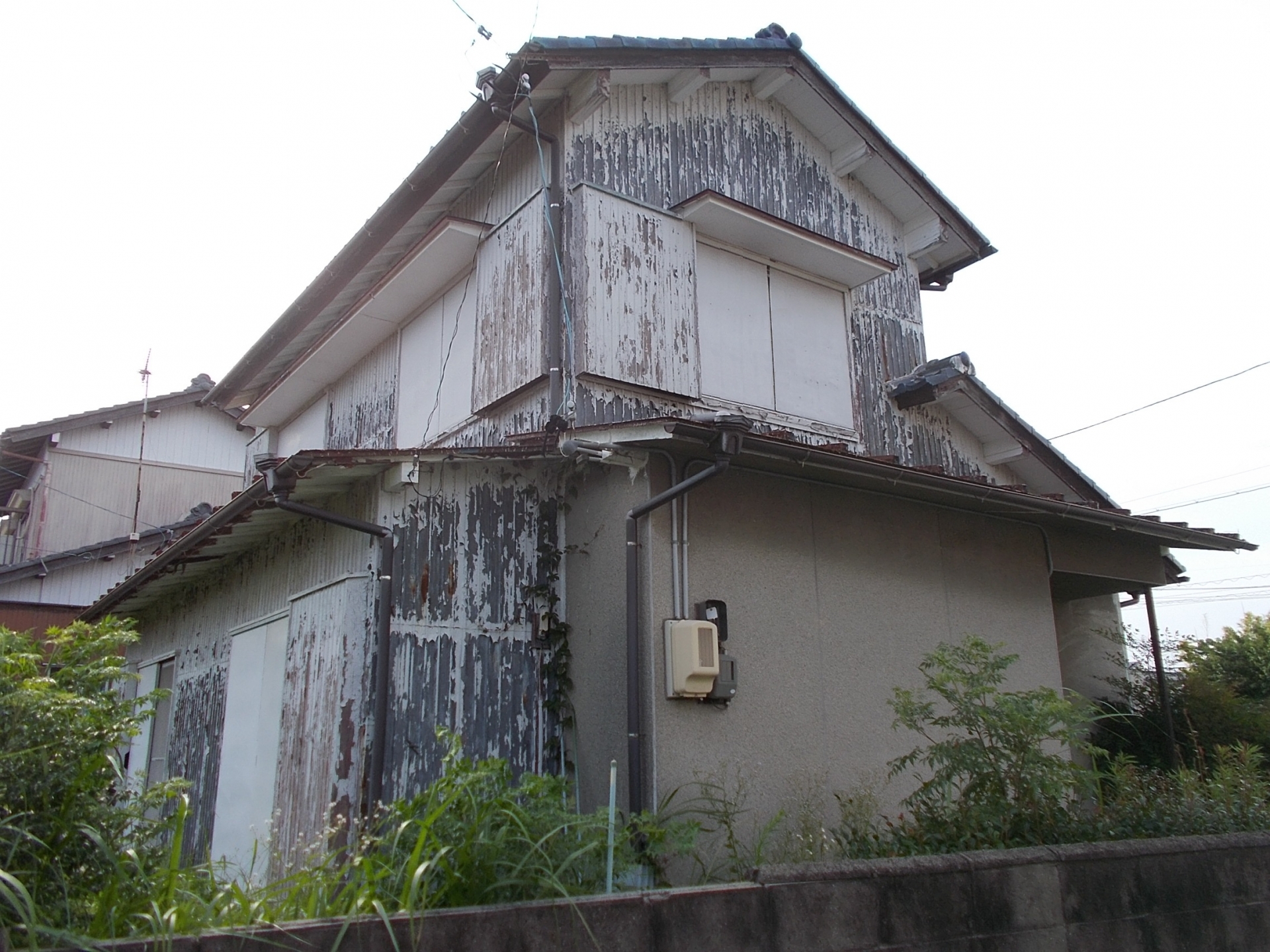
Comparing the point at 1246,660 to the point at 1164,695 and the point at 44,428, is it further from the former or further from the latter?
the point at 44,428

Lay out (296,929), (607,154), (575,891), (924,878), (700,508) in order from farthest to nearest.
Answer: (607,154) → (700,508) → (924,878) → (575,891) → (296,929)

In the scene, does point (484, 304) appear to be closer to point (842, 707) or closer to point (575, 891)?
point (842, 707)

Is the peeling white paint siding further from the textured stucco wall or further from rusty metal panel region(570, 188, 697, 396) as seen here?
rusty metal panel region(570, 188, 697, 396)

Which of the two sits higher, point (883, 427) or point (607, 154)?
point (607, 154)

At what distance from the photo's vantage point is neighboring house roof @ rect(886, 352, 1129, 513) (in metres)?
10.3

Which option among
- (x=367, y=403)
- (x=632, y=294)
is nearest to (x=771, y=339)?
(x=632, y=294)

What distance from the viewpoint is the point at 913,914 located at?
425cm

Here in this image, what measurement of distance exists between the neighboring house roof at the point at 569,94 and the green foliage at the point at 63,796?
227 inches

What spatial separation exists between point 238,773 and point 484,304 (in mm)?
4241

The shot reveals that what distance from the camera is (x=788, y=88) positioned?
1015 cm

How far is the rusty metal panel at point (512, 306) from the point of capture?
8125mm

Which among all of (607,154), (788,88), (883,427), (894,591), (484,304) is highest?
(788,88)

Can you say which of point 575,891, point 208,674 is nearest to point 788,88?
point 208,674

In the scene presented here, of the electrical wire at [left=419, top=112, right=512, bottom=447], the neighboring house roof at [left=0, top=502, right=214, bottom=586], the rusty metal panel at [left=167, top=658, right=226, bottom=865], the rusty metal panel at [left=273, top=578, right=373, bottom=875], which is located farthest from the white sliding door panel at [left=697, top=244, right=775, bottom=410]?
the neighboring house roof at [left=0, top=502, right=214, bottom=586]
